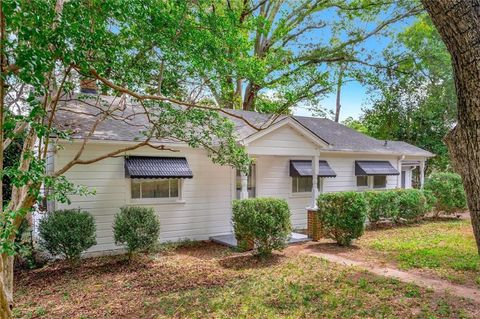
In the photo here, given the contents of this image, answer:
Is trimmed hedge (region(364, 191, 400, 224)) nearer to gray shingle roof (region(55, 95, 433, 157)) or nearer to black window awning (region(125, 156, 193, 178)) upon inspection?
gray shingle roof (region(55, 95, 433, 157))

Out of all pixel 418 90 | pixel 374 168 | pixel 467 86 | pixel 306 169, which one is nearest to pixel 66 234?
pixel 467 86

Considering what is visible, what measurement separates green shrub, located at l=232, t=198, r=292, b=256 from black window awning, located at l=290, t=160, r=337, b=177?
392 centimetres

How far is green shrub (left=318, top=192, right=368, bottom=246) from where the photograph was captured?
9.30 metres

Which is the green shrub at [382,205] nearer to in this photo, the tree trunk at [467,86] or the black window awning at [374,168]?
the black window awning at [374,168]

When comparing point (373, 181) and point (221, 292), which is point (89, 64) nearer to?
point (221, 292)

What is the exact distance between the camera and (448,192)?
46.8ft

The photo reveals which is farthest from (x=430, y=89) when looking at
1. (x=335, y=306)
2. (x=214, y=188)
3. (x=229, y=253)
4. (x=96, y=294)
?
(x=96, y=294)

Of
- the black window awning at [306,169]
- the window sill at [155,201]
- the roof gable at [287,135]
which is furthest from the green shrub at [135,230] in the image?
the black window awning at [306,169]

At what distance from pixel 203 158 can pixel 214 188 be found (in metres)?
0.99

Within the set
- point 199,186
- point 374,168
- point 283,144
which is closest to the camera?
point 199,186

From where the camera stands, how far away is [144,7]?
5641 millimetres

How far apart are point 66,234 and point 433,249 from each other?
9.01 meters

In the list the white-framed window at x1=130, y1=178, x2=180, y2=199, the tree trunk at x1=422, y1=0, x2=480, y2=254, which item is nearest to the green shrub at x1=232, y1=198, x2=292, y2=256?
the white-framed window at x1=130, y1=178, x2=180, y2=199

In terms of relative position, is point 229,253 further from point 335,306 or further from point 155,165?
point 335,306
